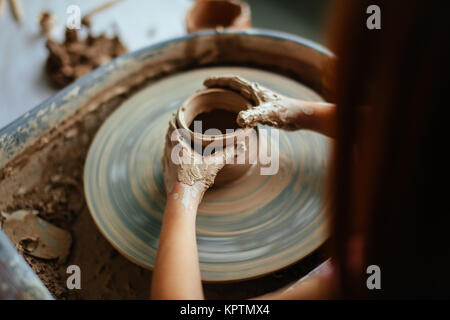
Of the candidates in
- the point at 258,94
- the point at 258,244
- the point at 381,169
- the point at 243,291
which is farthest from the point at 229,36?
the point at 381,169

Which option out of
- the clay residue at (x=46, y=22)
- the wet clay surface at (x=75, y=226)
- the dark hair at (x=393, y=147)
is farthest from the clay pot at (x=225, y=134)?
the clay residue at (x=46, y=22)

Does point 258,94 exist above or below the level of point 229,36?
below

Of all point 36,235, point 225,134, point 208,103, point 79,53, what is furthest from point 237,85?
point 79,53

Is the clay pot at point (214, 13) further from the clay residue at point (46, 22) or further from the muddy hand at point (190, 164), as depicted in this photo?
the clay residue at point (46, 22)

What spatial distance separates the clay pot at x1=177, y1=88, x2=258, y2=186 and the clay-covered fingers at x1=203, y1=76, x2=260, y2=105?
20 millimetres

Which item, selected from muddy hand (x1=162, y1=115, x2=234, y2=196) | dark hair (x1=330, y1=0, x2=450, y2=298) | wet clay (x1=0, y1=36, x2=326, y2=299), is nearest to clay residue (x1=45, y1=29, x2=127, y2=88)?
wet clay (x1=0, y1=36, x2=326, y2=299)

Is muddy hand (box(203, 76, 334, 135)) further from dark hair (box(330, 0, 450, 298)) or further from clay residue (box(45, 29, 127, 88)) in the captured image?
clay residue (box(45, 29, 127, 88))

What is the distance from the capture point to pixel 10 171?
140 centimetres

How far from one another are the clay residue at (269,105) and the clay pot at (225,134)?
1.2 inches

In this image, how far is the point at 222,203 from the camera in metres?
1.36

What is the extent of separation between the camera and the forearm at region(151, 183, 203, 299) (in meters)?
0.94

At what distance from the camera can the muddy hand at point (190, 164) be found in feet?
3.84

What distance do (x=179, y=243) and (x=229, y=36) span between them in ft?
3.87
